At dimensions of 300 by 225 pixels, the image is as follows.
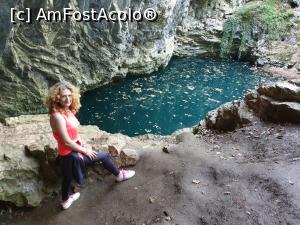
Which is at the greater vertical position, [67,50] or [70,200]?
[67,50]

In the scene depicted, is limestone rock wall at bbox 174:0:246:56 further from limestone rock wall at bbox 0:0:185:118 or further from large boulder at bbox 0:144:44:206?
large boulder at bbox 0:144:44:206

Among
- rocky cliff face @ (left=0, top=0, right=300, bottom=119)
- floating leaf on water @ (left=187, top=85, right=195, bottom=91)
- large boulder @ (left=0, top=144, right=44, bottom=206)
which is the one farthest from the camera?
floating leaf on water @ (left=187, top=85, right=195, bottom=91)

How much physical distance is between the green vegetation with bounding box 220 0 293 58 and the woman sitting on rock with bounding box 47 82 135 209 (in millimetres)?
21871

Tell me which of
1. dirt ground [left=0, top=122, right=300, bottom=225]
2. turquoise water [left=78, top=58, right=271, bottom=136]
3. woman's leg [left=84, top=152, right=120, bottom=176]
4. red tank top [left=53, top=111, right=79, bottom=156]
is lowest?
turquoise water [left=78, top=58, right=271, bottom=136]

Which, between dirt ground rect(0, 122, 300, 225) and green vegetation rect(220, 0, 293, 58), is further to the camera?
green vegetation rect(220, 0, 293, 58)

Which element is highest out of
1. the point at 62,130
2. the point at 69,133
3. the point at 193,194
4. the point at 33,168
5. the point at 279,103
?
the point at 62,130

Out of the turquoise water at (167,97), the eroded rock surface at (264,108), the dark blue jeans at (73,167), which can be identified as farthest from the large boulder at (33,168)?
the turquoise water at (167,97)

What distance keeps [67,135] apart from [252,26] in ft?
75.7

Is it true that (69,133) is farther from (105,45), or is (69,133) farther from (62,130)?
(105,45)

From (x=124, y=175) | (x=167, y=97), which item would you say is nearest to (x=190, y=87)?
(x=167, y=97)

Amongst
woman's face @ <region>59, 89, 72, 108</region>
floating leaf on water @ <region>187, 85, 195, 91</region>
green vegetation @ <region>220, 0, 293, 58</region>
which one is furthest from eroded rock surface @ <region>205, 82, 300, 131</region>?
green vegetation @ <region>220, 0, 293, 58</region>

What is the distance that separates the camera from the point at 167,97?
18.2m

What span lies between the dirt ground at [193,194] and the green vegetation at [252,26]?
19.6m

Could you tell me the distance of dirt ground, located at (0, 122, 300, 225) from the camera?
5676 mm
